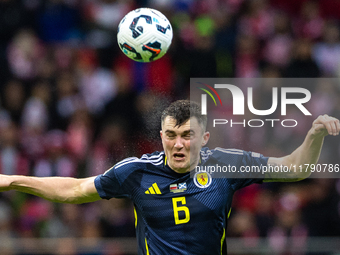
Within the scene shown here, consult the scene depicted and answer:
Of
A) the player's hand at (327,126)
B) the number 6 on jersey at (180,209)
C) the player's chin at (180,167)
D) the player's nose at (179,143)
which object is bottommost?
the number 6 on jersey at (180,209)

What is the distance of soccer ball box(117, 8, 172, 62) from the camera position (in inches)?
215

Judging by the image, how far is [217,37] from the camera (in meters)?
10.1

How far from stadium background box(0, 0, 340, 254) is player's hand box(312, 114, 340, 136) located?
2.28 meters

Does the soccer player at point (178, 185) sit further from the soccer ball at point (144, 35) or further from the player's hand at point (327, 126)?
the soccer ball at point (144, 35)

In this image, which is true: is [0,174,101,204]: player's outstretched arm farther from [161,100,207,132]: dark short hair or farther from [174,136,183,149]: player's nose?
[161,100,207,132]: dark short hair

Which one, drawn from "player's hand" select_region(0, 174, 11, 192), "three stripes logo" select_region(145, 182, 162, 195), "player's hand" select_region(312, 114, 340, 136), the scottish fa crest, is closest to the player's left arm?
"player's hand" select_region(312, 114, 340, 136)

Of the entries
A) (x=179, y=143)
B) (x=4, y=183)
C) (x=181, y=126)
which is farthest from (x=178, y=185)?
(x=4, y=183)

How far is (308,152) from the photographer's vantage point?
4531 mm

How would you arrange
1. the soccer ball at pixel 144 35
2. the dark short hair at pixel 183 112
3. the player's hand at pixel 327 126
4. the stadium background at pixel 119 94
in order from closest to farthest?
the player's hand at pixel 327 126 → the dark short hair at pixel 183 112 → the soccer ball at pixel 144 35 → the stadium background at pixel 119 94

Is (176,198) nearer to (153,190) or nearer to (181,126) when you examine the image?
(153,190)

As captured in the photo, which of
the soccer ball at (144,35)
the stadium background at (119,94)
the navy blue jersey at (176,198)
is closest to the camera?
the navy blue jersey at (176,198)

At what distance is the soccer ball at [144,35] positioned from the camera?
5449 millimetres

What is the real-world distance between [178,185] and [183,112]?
0.67 m

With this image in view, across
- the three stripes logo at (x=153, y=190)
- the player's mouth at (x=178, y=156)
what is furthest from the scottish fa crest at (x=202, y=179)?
the three stripes logo at (x=153, y=190)
